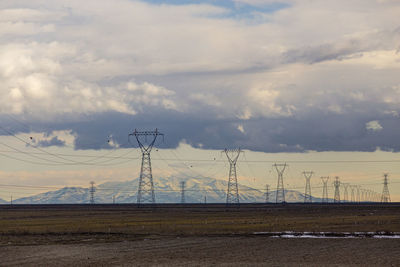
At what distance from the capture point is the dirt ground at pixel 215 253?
192 ft

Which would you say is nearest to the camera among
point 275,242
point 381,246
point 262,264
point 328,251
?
point 262,264

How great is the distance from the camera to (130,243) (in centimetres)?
7881

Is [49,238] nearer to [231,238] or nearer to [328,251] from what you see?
[231,238]

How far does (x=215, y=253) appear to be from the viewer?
6619 cm

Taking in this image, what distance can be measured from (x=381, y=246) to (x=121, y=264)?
31.1 m

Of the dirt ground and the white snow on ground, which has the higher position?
the white snow on ground

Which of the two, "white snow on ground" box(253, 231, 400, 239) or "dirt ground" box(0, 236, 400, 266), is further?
"white snow on ground" box(253, 231, 400, 239)

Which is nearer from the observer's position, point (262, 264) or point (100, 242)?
point (262, 264)

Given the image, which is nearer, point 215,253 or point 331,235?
point 215,253

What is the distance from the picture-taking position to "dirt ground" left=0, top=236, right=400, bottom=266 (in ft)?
192

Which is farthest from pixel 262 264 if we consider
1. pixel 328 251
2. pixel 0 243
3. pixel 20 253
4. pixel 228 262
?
pixel 0 243

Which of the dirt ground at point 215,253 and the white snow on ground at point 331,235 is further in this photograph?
the white snow on ground at point 331,235

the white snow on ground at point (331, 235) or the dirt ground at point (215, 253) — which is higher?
the white snow on ground at point (331, 235)

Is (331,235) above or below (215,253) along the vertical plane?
above
